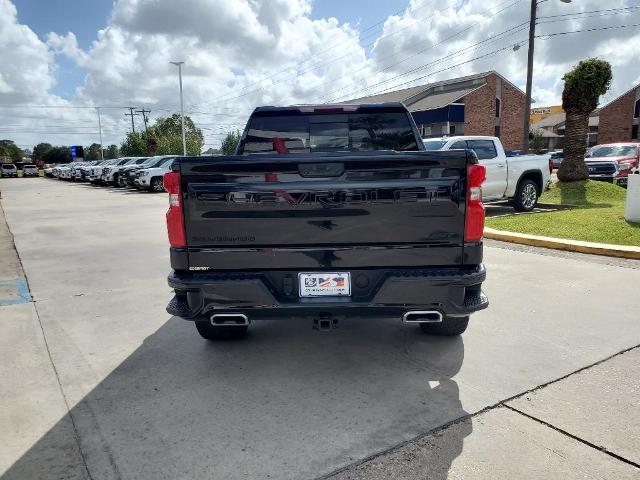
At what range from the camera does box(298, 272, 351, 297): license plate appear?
3.21 meters

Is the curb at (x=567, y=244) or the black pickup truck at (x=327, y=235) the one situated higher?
the black pickup truck at (x=327, y=235)

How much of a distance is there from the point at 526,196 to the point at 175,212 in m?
11.4

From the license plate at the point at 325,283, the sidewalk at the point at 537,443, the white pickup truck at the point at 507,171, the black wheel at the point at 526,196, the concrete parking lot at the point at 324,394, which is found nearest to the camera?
the sidewalk at the point at 537,443

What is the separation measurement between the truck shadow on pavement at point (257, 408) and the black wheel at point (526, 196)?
9.30 metres

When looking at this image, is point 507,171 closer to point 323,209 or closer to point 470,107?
point 323,209

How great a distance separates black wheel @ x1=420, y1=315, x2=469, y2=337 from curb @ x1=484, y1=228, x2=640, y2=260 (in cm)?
476

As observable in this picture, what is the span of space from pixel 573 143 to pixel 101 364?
49.3 ft

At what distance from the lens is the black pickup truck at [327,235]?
310cm

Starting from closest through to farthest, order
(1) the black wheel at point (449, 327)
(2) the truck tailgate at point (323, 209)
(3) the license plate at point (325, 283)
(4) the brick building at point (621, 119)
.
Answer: (2) the truck tailgate at point (323, 209) < (3) the license plate at point (325, 283) < (1) the black wheel at point (449, 327) < (4) the brick building at point (621, 119)

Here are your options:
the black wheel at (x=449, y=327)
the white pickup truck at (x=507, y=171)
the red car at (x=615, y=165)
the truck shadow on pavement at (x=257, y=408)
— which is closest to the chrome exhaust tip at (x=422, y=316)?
the truck shadow on pavement at (x=257, y=408)

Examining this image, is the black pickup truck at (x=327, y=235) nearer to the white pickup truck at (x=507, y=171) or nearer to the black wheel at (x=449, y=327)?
the black wheel at (x=449, y=327)

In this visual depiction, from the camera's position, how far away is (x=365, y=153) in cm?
312

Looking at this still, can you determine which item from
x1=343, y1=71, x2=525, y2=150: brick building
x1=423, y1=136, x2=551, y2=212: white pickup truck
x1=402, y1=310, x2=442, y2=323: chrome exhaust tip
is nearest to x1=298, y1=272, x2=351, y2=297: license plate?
x1=402, y1=310, x2=442, y2=323: chrome exhaust tip

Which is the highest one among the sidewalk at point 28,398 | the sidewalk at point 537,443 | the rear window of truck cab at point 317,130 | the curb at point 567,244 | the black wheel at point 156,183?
the rear window of truck cab at point 317,130
